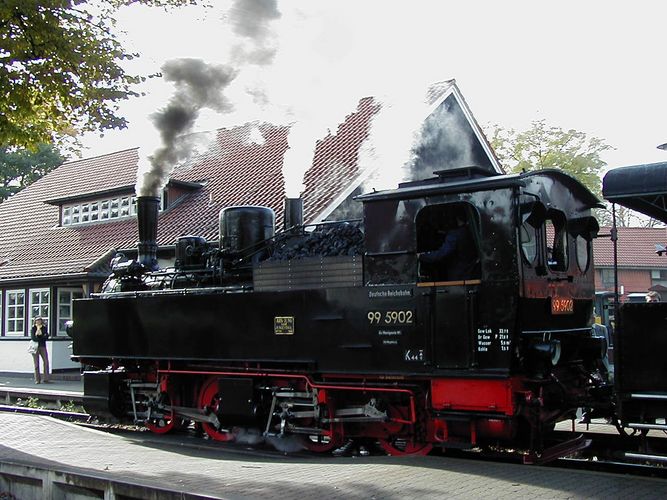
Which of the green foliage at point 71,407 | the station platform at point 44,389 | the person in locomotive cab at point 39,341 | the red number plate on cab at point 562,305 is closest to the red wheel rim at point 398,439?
the red number plate on cab at point 562,305

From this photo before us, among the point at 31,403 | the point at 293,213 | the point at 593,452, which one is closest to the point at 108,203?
the point at 31,403

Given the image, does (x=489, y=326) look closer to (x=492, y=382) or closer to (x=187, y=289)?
(x=492, y=382)

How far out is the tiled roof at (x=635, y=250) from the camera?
38.3m

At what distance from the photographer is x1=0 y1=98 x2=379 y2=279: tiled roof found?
1773 cm

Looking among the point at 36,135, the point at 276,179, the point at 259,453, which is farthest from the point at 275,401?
the point at 276,179

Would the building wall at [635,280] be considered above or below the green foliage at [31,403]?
above

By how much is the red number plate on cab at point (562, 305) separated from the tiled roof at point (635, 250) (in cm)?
3167

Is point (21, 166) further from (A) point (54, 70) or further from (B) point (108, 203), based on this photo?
(A) point (54, 70)

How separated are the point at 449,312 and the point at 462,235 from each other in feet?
2.64

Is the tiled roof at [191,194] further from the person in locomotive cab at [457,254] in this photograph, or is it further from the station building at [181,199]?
the person in locomotive cab at [457,254]

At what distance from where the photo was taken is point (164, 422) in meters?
10.2

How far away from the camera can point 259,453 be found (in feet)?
27.7

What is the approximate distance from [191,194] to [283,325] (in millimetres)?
13326

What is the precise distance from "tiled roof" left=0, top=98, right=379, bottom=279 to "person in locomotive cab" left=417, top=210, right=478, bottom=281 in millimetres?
8647
